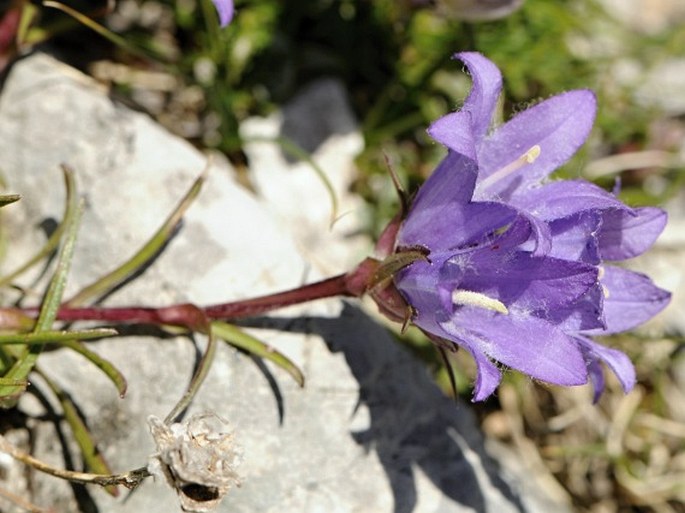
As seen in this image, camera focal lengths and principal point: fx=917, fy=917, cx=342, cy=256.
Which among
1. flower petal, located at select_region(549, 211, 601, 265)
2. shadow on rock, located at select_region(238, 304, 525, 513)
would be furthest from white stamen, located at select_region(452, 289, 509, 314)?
shadow on rock, located at select_region(238, 304, 525, 513)

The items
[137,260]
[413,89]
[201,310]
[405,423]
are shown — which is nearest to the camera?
[201,310]

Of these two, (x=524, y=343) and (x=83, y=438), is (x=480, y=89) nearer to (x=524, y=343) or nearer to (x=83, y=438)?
(x=524, y=343)

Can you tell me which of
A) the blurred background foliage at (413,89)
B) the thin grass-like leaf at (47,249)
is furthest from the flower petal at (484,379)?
the blurred background foliage at (413,89)

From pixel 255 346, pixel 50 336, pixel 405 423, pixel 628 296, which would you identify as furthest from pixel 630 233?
pixel 50 336

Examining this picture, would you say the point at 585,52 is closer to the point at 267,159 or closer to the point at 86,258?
the point at 267,159

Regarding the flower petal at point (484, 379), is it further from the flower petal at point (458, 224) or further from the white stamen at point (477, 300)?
the flower petal at point (458, 224)

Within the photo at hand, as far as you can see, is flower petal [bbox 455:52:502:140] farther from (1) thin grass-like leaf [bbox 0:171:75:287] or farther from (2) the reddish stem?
(1) thin grass-like leaf [bbox 0:171:75:287]
